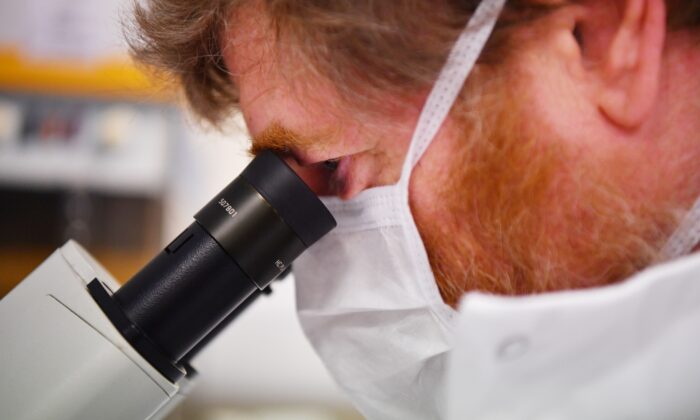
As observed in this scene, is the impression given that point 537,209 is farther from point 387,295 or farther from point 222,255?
point 222,255

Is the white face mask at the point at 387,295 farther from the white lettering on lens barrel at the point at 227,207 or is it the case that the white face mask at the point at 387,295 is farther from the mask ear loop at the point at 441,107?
the white lettering on lens barrel at the point at 227,207

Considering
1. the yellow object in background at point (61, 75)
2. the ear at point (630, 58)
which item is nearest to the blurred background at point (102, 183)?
the yellow object in background at point (61, 75)

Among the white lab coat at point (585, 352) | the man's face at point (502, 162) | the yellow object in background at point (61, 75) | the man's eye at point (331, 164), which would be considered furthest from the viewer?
the yellow object in background at point (61, 75)

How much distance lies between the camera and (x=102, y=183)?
77.6 inches

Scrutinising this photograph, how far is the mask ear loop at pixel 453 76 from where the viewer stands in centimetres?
63

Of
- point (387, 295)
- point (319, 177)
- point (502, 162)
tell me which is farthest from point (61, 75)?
point (502, 162)

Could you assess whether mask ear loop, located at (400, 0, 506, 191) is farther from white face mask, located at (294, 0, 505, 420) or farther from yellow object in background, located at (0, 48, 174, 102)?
yellow object in background, located at (0, 48, 174, 102)

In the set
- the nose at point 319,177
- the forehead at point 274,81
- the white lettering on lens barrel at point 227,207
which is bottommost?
the nose at point 319,177

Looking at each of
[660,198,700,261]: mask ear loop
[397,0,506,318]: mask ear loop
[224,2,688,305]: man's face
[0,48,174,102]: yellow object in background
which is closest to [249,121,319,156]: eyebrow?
[224,2,688,305]: man's face

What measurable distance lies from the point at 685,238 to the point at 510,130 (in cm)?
20

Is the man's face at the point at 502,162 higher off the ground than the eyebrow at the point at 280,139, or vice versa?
the eyebrow at the point at 280,139

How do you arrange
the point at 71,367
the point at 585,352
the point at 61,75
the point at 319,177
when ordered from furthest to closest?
the point at 61,75
the point at 319,177
the point at 71,367
the point at 585,352

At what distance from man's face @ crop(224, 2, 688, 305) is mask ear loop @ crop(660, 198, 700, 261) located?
1 cm

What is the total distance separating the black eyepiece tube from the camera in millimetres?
708
